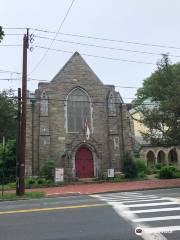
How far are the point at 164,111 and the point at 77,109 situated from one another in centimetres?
1096

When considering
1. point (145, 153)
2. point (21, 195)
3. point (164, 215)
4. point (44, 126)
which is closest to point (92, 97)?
point (44, 126)

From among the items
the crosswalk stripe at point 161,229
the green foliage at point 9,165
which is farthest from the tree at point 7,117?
the crosswalk stripe at point 161,229

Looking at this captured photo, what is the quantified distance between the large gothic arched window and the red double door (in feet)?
6.81

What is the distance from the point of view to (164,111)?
2852 cm

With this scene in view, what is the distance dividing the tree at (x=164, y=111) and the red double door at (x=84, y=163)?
274 inches

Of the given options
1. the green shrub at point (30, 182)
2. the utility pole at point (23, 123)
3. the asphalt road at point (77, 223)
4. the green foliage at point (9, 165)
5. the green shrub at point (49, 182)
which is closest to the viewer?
the asphalt road at point (77, 223)

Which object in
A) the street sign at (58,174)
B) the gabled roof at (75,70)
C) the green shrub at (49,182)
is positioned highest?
the gabled roof at (75,70)

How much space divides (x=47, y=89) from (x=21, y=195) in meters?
16.2

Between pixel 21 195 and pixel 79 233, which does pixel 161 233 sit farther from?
pixel 21 195

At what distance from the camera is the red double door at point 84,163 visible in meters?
35.6

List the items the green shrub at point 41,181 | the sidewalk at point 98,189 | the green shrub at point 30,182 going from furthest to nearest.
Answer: the green shrub at point 41,181 < the green shrub at point 30,182 < the sidewalk at point 98,189

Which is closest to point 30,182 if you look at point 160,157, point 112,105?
point 112,105

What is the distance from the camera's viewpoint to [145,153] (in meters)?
46.9

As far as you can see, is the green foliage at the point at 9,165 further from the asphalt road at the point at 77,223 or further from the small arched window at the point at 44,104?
the asphalt road at the point at 77,223
